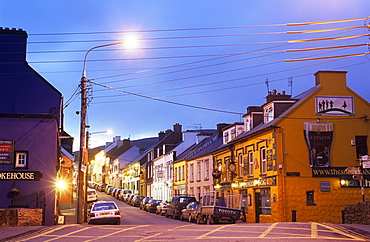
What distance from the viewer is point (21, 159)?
28.3 meters

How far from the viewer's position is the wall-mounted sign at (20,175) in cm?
2758

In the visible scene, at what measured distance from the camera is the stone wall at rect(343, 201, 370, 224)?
24259 mm

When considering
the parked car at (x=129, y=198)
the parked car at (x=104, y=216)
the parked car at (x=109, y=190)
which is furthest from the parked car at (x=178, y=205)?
the parked car at (x=109, y=190)

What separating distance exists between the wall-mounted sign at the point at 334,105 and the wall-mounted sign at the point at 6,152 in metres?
19.8

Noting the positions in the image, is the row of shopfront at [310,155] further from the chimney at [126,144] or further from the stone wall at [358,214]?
the chimney at [126,144]

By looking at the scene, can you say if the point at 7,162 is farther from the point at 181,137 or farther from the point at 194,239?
the point at 181,137

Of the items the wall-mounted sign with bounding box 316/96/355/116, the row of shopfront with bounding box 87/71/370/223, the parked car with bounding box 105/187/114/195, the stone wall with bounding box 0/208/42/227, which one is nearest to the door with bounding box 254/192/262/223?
the row of shopfront with bounding box 87/71/370/223

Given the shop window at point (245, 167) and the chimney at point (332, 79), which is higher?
the chimney at point (332, 79)

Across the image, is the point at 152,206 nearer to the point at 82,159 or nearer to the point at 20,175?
the point at 82,159

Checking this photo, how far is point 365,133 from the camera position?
1348 inches

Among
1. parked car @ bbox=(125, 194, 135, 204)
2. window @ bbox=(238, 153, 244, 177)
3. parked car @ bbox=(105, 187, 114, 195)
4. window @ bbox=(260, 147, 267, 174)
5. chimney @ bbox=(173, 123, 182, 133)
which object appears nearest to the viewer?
window @ bbox=(260, 147, 267, 174)

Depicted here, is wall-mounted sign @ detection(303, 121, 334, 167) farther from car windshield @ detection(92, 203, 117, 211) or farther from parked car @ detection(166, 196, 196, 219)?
car windshield @ detection(92, 203, 117, 211)

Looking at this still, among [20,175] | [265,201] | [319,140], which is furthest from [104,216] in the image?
[319,140]

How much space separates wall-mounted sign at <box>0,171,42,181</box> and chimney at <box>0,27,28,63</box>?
8523 mm
